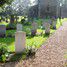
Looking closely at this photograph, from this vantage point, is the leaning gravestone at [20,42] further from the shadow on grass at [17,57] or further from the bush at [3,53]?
the bush at [3,53]

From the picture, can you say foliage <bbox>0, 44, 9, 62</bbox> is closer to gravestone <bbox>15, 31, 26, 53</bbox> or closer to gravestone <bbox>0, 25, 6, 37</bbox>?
gravestone <bbox>15, 31, 26, 53</bbox>

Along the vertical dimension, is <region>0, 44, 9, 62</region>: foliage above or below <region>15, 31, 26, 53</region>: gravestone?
below

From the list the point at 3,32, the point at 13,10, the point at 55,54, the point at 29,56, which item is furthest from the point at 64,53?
the point at 13,10

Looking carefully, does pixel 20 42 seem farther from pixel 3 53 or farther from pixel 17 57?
pixel 3 53

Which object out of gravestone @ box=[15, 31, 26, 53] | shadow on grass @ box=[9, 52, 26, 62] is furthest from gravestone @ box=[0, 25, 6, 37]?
shadow on grass @ box=[9, 52, 26, 62]

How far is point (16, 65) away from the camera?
866 centimetres

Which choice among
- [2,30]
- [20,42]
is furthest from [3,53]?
[2,30]

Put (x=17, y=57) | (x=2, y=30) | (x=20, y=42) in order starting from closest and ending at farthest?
(x=17, y=57), (x=20, y=42), (x=2, y=30)

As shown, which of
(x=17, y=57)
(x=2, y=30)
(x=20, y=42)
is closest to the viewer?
(x=17, y=57)

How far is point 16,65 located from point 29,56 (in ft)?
5.23

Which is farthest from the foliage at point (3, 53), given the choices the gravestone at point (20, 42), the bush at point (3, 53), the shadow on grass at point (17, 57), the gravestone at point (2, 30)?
the gravestone at point (2, 30)

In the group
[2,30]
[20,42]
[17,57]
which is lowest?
[17,57]

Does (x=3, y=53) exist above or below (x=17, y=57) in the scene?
above

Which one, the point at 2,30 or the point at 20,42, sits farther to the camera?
the point at 2,30
